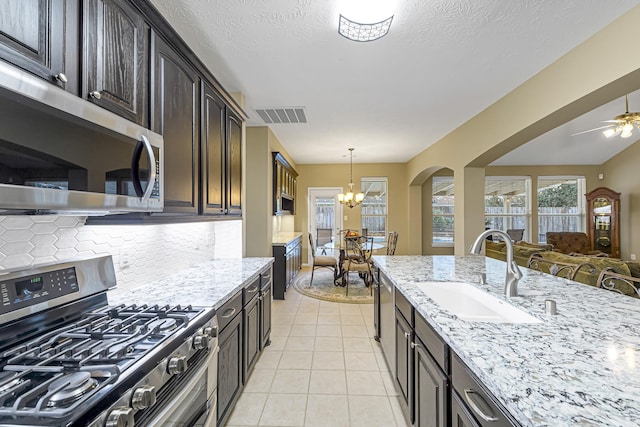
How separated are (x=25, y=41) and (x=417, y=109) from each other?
12.0 ft

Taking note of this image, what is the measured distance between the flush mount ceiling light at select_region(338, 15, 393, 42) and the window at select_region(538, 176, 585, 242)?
7866mm

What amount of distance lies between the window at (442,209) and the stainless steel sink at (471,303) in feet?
19.9

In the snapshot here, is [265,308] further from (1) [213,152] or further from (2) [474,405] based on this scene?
(2) [474,405]

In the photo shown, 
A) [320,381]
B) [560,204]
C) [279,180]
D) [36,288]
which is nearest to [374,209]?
[279,180]

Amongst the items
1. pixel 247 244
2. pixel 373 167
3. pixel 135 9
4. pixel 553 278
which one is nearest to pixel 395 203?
pixel 373 167

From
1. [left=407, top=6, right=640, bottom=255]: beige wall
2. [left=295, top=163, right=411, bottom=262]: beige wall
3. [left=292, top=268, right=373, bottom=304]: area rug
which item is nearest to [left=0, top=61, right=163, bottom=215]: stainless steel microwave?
[left=407, top=6, right=640, bottom=255]: beige wall

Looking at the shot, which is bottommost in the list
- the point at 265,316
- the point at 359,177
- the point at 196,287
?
the point at 265,316

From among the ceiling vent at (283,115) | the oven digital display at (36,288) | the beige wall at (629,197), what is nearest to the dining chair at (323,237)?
the ceiling vent at (283,115)

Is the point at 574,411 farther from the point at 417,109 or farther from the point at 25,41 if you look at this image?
the point at 417,109

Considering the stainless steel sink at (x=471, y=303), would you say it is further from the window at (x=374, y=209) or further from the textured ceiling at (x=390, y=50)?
the window at (x=374, y=209)

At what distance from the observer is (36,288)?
3.71ft

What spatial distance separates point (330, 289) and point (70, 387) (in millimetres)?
4459

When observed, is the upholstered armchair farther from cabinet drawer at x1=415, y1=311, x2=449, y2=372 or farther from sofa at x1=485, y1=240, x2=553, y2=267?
cabinet drawer at x1=415, y1=311, x2=449, y2=372

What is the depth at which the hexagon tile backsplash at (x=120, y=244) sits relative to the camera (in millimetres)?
1200
